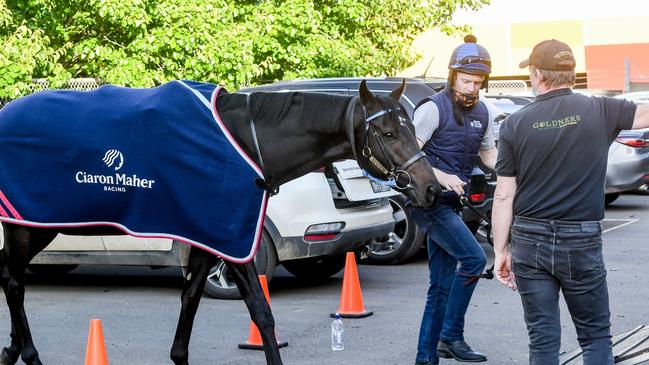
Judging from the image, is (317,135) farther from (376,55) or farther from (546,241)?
(376,55)

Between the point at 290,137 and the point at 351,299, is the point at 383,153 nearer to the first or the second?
the point at 290,137

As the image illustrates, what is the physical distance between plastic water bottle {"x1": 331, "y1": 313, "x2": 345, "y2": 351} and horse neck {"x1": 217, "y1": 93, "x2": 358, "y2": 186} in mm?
1351

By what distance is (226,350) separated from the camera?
7777 millimetres

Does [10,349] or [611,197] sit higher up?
[10,349]

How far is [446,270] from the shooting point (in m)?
6.99

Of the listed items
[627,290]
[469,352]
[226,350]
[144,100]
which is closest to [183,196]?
[144,100]

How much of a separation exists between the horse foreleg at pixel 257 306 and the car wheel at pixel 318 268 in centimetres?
403

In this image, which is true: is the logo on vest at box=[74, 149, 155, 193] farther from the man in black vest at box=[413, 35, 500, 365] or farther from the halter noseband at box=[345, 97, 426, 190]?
the man in black vest at box=[413, 35, 500, 365]

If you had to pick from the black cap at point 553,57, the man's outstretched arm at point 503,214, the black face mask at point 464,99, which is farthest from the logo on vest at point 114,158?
the black cap at point 553,57

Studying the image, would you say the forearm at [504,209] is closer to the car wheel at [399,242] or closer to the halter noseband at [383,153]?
the halter noseband at [383,153]

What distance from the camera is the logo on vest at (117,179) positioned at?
6613 mm

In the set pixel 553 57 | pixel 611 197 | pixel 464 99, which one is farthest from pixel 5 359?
pixel 611 197

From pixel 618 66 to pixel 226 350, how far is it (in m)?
40.4

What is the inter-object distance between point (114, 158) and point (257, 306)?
1236 millimetres
